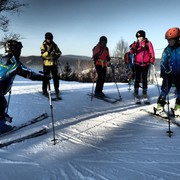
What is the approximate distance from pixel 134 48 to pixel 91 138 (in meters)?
4.74

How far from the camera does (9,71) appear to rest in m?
5.45

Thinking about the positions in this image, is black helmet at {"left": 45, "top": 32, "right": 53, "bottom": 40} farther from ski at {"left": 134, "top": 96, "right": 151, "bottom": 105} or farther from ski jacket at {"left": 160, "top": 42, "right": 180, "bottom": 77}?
ski jacket at {"left": 160, "top": 42, "right": 180, "bottom": 77}

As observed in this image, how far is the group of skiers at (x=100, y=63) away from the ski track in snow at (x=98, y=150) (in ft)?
3.12

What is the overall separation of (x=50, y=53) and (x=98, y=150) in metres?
5.37

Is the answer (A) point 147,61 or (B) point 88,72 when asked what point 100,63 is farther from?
(B) point 88,72

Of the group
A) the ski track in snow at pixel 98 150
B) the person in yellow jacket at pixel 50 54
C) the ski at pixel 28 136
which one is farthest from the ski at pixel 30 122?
the person in yellow jacket at pixel 50 54

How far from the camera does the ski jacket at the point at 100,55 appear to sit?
32.4 ft

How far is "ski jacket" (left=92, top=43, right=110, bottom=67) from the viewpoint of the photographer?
32.4 ft

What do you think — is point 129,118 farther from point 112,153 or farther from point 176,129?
point 112,153

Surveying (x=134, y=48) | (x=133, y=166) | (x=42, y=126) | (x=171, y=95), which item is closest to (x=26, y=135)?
(x=42, y=126)

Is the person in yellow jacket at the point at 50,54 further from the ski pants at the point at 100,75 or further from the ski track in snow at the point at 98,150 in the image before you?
the ski track in snow at the point at 98,150

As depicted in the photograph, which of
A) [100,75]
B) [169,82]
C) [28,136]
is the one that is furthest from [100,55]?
[28,136]

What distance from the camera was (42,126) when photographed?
6449 millimetres

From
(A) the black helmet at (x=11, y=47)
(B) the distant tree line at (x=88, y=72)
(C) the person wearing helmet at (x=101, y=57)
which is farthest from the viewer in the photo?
(B) the distant tree line at (x=88, y=72)
